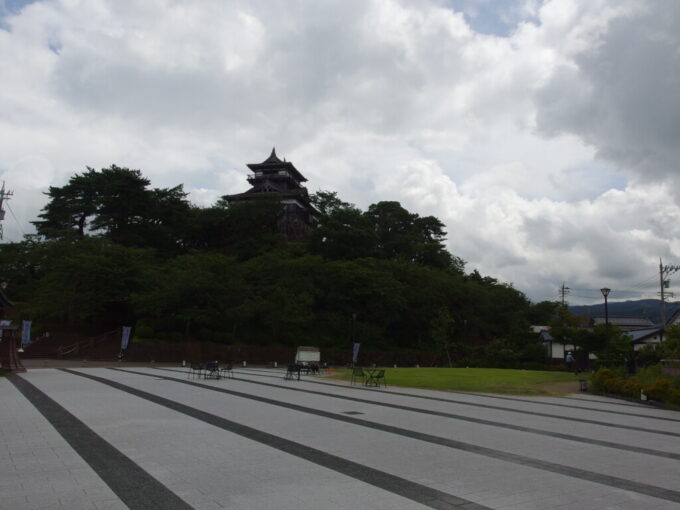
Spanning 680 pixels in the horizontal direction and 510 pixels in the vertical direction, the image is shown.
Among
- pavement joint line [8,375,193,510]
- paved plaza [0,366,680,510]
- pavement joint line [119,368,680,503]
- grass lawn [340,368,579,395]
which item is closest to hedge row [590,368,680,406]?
grass lawn [340,368,579,395]

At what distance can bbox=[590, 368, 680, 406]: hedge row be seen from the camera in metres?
15.8

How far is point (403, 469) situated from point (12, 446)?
242 inches

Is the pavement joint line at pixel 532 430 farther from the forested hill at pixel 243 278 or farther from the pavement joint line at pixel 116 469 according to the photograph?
the forested hill at pixel 243 278

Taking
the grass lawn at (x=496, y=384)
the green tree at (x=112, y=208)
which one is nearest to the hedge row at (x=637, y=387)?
the grass lawn at (x=496, y=384)

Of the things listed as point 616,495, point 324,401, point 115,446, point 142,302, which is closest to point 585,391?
point 324,401

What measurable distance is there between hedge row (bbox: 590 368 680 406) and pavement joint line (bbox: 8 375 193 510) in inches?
625

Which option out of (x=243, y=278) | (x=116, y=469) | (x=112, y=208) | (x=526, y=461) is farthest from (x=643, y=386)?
(x=112, y=208)

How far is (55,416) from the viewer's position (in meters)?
11.0

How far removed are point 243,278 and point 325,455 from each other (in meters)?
37.3

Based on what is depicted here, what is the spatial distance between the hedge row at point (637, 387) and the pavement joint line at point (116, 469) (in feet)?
52.1

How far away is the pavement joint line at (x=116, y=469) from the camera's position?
5.34 meters

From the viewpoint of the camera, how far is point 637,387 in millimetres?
17375

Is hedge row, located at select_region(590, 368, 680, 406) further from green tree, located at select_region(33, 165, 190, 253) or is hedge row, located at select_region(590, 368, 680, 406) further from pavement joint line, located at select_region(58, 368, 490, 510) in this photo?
green tree, located at select_region(33, 165, 190, 253)

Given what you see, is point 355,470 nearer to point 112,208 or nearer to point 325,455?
point 325,455
